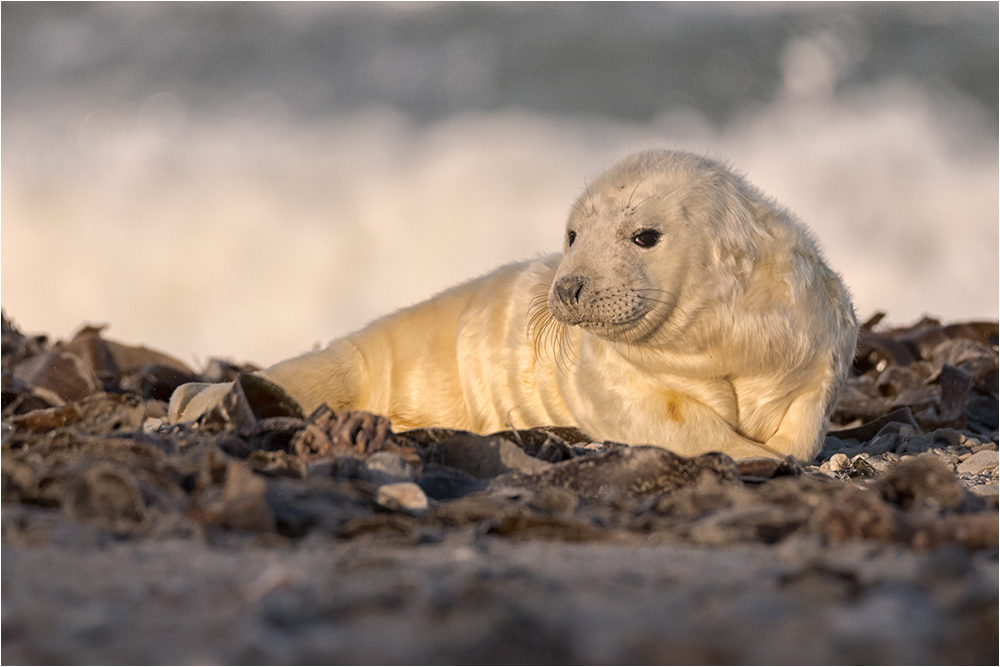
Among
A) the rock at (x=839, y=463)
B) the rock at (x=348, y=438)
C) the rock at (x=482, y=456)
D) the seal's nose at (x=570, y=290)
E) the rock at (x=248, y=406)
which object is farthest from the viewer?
the rock at (x=839, y=463)

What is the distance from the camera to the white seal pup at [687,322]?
3.37 meters

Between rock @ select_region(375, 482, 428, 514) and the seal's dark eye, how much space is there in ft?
4.93

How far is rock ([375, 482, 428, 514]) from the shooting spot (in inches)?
85.6

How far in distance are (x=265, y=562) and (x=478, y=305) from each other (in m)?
2.88

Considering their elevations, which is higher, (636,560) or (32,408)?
(32,408)

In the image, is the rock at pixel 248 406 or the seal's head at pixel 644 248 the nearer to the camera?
the rock at pixel 248 406

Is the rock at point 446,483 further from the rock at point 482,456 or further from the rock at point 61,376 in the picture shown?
the rock at point 61,376

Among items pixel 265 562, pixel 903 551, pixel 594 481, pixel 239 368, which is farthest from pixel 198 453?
pixel 239 368

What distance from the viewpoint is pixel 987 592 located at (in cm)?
146

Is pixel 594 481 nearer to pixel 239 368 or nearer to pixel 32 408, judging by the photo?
pixel 32 408

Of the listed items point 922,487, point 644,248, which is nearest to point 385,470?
point 922,487

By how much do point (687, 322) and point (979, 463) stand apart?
1237 mm

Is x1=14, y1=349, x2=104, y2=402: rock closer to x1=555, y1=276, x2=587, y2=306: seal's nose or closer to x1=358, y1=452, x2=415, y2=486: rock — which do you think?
x1=555, y1=276, x2=587, y2=306: seal's nose

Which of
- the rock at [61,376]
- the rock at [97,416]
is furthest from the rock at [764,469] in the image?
the rock at [61,376]
